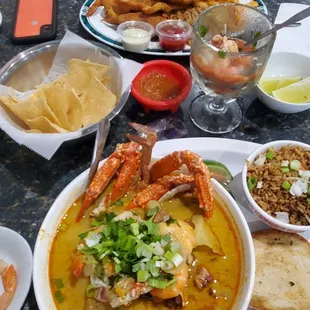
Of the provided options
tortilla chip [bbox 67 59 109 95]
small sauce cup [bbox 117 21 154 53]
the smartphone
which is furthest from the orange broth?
the smartphone

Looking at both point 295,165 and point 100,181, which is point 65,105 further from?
point 295,165

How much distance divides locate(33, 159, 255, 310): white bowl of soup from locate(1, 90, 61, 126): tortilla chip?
428 mm

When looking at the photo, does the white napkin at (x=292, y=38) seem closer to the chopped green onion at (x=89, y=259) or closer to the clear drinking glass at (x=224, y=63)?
the clear drinking glass at (x=224, y=63)

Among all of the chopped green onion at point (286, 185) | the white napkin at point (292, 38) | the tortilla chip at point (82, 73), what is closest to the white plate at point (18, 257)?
the tortilla chip at point (82, 73)

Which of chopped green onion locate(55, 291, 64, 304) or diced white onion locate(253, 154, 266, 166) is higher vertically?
diced white onion locate(253, 154, 266, 166)

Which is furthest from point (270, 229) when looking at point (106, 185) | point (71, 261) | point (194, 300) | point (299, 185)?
point (71, 261)

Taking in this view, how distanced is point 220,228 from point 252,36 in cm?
103

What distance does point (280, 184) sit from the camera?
1.79 m

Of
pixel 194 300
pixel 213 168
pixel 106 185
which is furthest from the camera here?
pixel 213 168

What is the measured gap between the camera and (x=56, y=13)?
270cm

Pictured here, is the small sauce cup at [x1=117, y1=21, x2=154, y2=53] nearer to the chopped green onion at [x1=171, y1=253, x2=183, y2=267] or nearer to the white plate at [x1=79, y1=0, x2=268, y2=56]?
the white plate at [x1=79, y1=0, x2=268, y2=56]

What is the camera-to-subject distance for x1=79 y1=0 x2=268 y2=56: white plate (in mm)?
2492

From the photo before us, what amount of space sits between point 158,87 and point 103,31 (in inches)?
26.4

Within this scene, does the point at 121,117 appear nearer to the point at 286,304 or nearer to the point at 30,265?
the point at 30,265
